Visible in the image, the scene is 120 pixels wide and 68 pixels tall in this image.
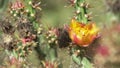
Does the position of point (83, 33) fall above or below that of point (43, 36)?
above

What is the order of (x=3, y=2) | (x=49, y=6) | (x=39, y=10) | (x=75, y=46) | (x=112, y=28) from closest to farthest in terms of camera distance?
(x=112, y=28), (x=75, y=46), (x=39, y=10), (x=3, y=2), (x=49, y=6)

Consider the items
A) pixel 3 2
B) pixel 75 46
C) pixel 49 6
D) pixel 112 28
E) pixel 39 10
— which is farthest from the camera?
pixel 49 6

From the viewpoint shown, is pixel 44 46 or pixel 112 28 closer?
pixel 112 28

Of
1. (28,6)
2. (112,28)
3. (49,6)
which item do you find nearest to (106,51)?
(112,28)

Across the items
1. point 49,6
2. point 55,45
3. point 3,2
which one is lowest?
point 49,6

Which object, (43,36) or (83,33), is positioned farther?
(43,36)

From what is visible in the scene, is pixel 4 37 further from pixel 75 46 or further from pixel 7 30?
pixel 75 46

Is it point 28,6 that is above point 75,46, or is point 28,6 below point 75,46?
above
